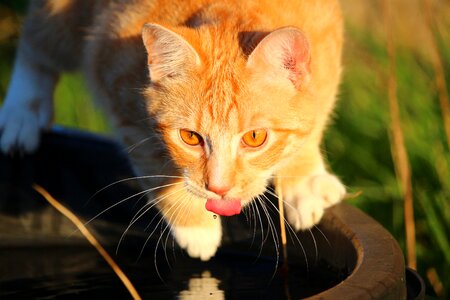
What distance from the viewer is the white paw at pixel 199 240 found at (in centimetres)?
200

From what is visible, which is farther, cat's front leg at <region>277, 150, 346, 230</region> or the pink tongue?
cat's front leg at <region>277, 150, 346, 230</region>

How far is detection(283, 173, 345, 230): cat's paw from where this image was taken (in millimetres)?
1901

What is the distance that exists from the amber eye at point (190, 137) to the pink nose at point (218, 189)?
0.12 metres

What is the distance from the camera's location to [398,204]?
2.67m

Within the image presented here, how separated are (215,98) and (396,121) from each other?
0.69 m

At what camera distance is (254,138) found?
1.83 metres

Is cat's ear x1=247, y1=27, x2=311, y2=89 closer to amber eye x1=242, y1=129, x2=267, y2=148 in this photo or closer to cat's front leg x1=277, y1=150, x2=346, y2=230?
amber eye x1=242, y1=129, x2=267, y2=148

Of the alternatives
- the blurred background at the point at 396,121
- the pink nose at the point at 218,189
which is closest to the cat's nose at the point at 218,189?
the pink nose at the point at 218,189

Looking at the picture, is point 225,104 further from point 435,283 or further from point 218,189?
point 435,283

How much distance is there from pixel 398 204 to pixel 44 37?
1.34 meters

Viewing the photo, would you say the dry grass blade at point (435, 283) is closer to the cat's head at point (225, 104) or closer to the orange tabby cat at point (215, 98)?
the orange tabby cat at point (215, 98)

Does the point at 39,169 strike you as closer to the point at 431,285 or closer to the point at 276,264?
the point at 276,264

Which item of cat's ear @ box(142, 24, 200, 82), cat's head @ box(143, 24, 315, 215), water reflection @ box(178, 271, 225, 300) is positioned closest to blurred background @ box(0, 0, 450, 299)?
cat's head @ box(143, 24, 315, 215)

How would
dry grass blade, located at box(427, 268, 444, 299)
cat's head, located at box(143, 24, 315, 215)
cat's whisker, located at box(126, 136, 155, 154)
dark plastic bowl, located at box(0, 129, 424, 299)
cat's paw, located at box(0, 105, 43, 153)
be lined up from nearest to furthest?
dark plastic bowl, located at box(0, 129, 424, 299) → cat's head, located at box(143, 24, 315, 215) → cat's whisker, located at box(126, 136, 155, 154) → dry grass blade, located at box(427, 268, 444, 299) → cat's paw, located at box(0, 105, 43, 153)
